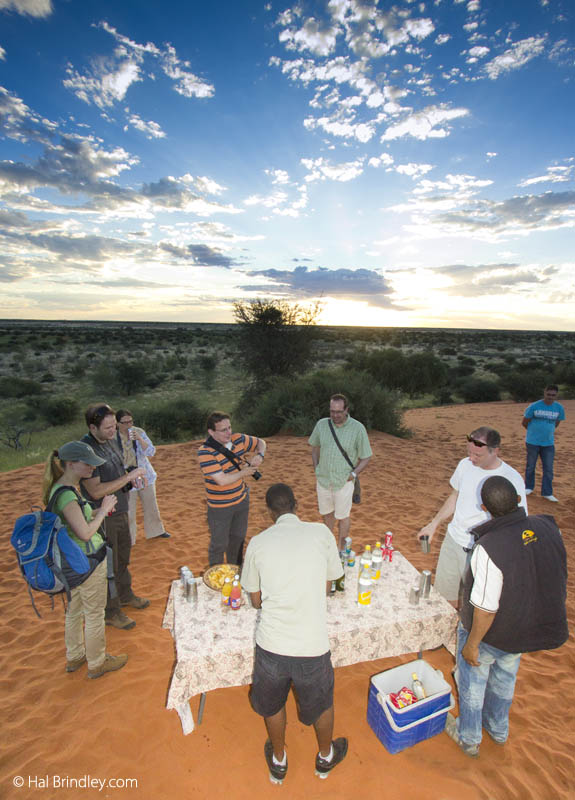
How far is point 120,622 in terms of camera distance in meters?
4.45

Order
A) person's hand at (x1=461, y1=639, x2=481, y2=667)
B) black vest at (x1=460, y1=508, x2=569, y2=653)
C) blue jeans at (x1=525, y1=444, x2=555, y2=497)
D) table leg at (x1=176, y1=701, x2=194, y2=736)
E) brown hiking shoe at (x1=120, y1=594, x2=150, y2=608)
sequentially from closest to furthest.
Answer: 1. black vest at (x1=460, y1=508, x2=569, y2=653)
2. person's hand at (x1=461, y1=639, x2=481, y2=667)
3. table leg at (x1=176, y1=701, x2=194, y2=736)
4. brown hiking shoe at (x1=120, y1=594, x2=150, y2=608)
5. blue jeans at (x1=525, y1=444, x2=555, y2=497)

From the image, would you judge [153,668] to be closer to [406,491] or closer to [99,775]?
[99,775]

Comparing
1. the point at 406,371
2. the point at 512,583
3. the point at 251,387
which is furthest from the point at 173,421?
the point at 406,371

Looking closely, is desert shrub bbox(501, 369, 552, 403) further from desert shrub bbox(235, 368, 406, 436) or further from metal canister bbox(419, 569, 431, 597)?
metal canister bbox(419, 569, 431, 597)

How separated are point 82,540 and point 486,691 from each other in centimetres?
336

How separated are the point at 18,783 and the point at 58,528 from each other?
1.81 metres

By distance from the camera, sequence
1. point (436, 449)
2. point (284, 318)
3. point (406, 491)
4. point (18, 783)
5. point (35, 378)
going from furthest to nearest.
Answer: point (35, 378) < point (284, 318) < point (436, 449) < point (406, 491) < point (18, 783)

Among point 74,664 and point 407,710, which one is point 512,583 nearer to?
point 407,710

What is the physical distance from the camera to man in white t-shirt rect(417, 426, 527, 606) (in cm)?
348

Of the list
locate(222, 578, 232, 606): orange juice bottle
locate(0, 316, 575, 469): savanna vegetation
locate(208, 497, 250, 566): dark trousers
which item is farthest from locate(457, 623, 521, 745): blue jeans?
locate(0, 316, 575, 469): savanna vegetation

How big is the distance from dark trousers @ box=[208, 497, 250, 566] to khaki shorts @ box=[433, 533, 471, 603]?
2.02 m

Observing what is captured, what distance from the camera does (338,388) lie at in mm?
14461

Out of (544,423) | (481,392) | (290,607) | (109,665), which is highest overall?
(290,607)

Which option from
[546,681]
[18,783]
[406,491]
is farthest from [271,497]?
[406,491]
